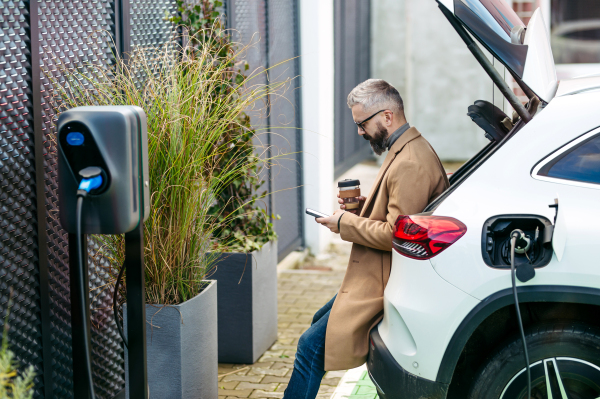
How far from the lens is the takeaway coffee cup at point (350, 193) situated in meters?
3.54

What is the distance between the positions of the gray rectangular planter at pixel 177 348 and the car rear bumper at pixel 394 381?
2.96ft

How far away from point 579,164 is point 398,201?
75 cm

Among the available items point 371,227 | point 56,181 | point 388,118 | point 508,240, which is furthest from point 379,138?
point 56,181

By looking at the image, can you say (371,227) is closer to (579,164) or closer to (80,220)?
(579,164)

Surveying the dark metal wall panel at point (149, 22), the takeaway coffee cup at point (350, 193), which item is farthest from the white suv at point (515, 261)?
the dark metal wall panel at point (149, 22)

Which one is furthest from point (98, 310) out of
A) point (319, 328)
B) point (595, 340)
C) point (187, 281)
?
point (595, 340)

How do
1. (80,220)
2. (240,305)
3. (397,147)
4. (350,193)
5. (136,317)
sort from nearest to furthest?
(80,220)
(136,317)
(397,147)
(350,193)
(240,305)

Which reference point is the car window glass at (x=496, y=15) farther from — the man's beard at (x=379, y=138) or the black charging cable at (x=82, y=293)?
the black charging cable at (x=82, y=293)

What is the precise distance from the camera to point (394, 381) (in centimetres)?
294

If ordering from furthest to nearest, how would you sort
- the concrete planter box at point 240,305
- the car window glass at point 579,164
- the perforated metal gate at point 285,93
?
the perforated metal gate at point 285,93
the concrete planter box at point 240,305
the car window glass at point 579,164

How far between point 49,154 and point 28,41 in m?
0.55

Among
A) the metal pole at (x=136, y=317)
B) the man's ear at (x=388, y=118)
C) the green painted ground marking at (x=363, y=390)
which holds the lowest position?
the green painted ground marking at (x=363, y=390)

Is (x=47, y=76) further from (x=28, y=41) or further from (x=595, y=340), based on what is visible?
(x=595, y=340)

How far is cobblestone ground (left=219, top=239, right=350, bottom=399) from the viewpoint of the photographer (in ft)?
14.4
